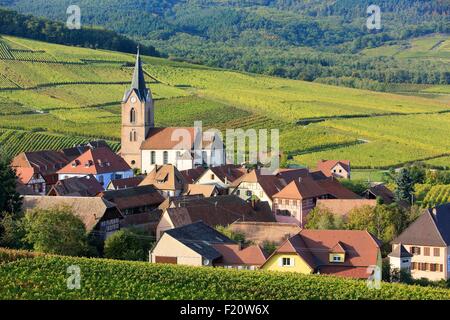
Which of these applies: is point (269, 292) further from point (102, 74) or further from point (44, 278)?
point (102, 74)

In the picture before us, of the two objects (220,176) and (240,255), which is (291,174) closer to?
(220,176)

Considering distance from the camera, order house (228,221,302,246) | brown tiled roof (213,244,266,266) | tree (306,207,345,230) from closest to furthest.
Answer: brown tiled roof (213,244,266,266) → house (228,221,302,246) → tree (306,207,345,230)

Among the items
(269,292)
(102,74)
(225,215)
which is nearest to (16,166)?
(225,215)

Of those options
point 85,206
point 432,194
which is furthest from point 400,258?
point 432,194

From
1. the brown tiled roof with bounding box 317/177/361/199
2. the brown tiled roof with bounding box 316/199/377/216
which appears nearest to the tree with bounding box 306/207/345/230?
the brown tiled roof with bounding box 316/199/377/216

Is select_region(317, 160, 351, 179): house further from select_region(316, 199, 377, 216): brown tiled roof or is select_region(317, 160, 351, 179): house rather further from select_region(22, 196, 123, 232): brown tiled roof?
select_region(22, 196, 123, 232): brown tiled roof
